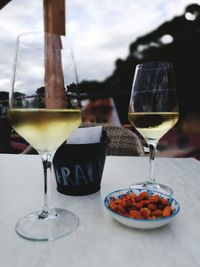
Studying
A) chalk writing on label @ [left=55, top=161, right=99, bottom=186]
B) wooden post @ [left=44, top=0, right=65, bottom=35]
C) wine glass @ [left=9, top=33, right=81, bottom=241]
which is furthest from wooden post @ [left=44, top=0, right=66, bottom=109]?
wooden post @ [left=44, top=0, right=65, bottom=35]

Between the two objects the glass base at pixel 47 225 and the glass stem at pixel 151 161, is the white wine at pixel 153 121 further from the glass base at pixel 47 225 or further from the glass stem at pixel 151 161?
the glass base at pixel 47 225

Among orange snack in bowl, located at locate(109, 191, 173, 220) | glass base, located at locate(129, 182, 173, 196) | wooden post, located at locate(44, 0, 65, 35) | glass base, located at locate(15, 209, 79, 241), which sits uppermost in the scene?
wooden post, located at locate(44, 0, 65, 35)

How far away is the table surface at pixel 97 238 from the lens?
31cm

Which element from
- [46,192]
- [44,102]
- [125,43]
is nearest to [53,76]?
[44,102]

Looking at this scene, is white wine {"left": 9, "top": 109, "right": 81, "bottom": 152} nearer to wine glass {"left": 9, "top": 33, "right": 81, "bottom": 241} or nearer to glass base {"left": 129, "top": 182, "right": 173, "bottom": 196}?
wine glass {"left": 9, "top": 33, "right": 81, "bottom": 241}

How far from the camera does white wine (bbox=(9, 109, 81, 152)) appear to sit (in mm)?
397

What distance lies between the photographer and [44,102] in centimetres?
39

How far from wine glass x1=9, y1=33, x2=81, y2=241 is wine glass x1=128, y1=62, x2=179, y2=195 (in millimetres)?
229

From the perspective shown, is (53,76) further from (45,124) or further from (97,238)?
(97,238)

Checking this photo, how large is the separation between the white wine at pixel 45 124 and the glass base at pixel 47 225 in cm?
11

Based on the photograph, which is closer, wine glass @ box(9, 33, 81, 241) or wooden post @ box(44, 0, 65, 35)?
wine glass @ box(9, 33, 81, 241)

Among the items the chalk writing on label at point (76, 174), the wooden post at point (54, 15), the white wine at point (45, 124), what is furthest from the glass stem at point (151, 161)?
the wooden post at point (54, 15)

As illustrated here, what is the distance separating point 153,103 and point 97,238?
0.35 meters

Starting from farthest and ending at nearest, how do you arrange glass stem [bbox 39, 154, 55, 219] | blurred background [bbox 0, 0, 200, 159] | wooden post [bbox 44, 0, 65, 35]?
1. blurred background [bbox 0, 0, 200, 159]
2. wooden post [bbox 44, 0, 65, 35]
3. glass stem [bbox 39, 154, 55, 219]
